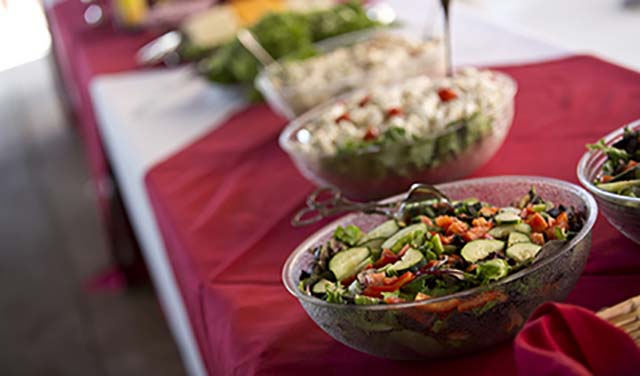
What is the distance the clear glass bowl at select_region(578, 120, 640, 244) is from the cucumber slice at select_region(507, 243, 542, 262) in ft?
0.36

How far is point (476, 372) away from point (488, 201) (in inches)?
8.3

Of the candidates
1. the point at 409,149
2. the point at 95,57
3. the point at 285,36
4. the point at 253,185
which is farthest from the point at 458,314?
the point at 95,57

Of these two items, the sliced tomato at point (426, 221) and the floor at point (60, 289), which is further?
the floor at point (60, 289)

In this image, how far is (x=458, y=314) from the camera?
25.7 inches

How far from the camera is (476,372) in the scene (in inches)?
27.2

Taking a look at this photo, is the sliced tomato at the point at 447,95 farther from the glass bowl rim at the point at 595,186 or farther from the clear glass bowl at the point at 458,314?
the clear glass bowl at the point at 458,314

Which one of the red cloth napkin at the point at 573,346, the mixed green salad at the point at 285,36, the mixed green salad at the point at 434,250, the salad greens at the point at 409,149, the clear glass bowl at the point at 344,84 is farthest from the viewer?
the mixed green salad at the point at 285,36

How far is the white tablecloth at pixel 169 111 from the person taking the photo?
4.91ft

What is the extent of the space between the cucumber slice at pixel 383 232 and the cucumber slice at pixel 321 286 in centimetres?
6

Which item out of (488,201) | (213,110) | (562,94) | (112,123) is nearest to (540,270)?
(488,201)

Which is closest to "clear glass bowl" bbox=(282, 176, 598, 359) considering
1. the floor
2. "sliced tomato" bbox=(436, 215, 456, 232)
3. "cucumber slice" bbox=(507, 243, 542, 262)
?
"cucumber slice" bbox=(507, 243, 542, 262)

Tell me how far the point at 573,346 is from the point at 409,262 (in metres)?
0.16

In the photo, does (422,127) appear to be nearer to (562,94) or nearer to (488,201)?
(488,201)

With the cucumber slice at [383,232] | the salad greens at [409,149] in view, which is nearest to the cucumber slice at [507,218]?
the cucumber slice at [383,232]
